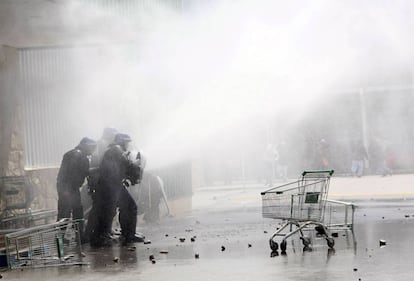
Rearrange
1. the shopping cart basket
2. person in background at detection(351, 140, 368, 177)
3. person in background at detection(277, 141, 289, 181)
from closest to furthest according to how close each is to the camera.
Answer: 1. the shopping cart basket
2. person in background at detection(277, 141, 289, 181)
3. person in background at detection(351, 140, 368, 177)

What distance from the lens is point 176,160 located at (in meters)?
21.7

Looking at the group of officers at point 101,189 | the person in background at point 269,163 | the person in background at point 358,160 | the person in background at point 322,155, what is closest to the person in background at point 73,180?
the group of officers at point 101,189

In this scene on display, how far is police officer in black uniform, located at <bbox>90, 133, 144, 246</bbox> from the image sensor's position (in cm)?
1509

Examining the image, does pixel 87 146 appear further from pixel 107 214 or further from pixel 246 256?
pixel 246 256

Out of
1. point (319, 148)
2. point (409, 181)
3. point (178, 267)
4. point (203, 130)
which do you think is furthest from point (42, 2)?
point (319, 148)

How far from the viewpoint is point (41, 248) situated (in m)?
12.5

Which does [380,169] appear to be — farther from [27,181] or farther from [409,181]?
[27,181]

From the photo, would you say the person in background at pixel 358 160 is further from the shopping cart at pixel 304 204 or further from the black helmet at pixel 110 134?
the shopping cart at pixel 304 204

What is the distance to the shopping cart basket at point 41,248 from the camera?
12.1 meters

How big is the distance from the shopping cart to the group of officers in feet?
12.1

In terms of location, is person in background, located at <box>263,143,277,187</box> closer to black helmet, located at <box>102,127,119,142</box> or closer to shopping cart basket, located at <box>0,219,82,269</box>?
black helmet, located at <box>102,127,119,142</box>

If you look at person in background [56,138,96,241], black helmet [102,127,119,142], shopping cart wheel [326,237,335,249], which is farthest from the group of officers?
shopping cart wheel [326,237,335,249]

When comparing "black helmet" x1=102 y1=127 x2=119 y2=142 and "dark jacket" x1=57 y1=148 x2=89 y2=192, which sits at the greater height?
"black helmet" x1=102 y1=127 x2=119 y2=142

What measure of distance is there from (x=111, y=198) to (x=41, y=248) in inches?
112
